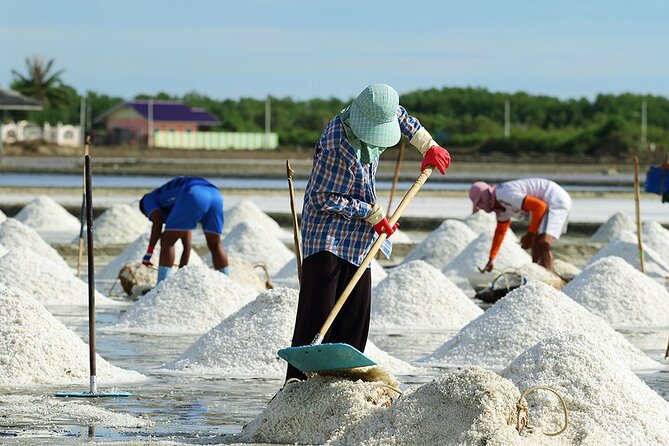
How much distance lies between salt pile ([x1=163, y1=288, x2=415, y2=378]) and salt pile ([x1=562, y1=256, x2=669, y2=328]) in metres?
2.75

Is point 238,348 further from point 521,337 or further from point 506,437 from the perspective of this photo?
point 506,437

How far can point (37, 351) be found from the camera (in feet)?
22.9

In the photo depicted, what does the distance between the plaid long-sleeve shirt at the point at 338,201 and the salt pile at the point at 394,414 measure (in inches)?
19.4

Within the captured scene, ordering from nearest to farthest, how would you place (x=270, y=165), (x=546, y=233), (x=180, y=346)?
(x=180, y=346), (x=546, y=233), (x=270, y=165)

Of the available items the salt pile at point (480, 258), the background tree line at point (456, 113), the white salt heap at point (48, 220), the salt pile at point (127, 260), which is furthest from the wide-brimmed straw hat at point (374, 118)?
the background tree line at point (456, 113)

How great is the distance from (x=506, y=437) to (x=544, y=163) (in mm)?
56324

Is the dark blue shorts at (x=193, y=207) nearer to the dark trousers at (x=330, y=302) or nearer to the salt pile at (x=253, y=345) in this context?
the salt pile at (x=253, y=345)

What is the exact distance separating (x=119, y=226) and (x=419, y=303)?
702 centimetres

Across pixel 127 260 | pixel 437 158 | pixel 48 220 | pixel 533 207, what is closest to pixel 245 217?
pixel 48 220

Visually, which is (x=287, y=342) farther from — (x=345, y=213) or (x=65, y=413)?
(x=345, y=213)

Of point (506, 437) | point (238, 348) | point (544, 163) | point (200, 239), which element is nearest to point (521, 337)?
point (238, 348)

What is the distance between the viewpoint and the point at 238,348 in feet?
25.0

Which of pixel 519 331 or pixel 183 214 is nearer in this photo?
pixel 519 331

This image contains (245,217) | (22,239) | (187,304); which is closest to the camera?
(187,304)
